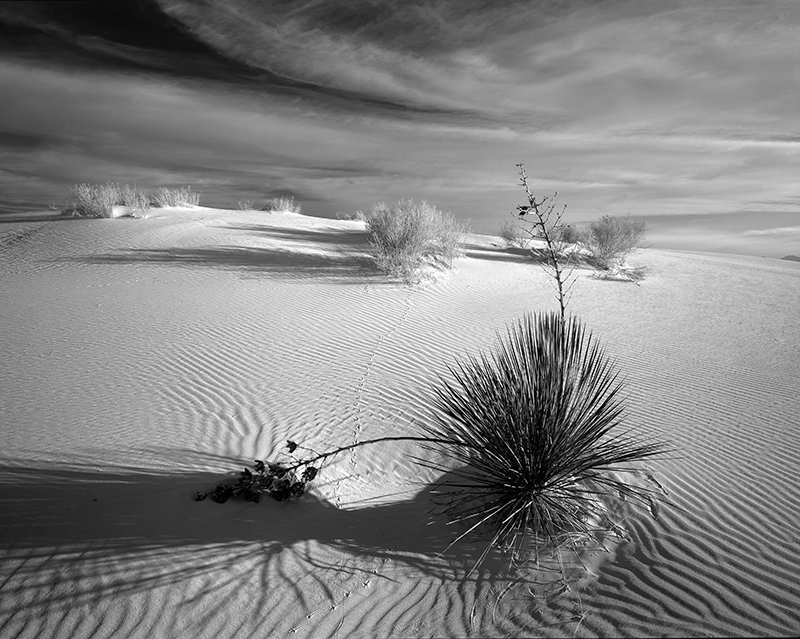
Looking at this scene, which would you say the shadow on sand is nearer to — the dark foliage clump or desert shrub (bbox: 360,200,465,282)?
desert shrub (bbox: 360,200,465,282)

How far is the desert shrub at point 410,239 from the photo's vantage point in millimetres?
14398

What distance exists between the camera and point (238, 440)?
4992 mm

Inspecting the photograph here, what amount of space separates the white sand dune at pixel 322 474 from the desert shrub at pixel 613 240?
6.38 m

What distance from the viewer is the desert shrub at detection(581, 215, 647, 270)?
59.1ft

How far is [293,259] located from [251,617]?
13876mm

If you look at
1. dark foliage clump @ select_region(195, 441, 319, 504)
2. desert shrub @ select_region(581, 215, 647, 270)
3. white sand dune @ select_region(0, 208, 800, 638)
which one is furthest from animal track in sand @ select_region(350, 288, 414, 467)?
desert shrub @ select_region(581, 215, 647, 270)

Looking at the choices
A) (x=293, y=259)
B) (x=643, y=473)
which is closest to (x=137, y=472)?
(x=643, y=473)

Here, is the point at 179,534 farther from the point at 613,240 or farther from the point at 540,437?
the point at 613,240

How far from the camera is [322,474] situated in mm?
4324

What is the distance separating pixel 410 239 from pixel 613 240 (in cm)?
845

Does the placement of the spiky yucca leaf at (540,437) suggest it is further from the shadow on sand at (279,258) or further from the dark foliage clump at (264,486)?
the shadow on sand at (279,258)

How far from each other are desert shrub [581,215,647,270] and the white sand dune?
20.9 ft

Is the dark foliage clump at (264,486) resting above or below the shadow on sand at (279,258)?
below

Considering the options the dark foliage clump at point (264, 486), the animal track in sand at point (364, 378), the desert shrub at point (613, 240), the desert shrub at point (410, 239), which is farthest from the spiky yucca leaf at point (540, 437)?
the desert shrub at point (613, 240)
